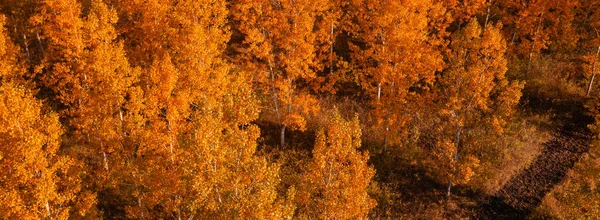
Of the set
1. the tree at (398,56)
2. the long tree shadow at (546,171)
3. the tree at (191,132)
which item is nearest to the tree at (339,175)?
the tree at (191,132)

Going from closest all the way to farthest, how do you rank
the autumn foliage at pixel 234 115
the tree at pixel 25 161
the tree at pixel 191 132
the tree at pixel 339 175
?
the tree at pixel 25 161, the tree at pixel 191 132, the autumn foliage at pixel 234 115, the tree at pixel 339 175

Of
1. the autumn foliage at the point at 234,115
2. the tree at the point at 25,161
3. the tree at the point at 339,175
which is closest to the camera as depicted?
the tree at the point at 25,161

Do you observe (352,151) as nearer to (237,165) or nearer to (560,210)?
(237,165)

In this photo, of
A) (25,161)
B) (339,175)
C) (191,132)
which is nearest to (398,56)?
(339,175)

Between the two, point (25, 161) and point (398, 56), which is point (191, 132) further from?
point (398, 56)

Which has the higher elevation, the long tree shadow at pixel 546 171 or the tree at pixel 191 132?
the tree at pixel 191 132

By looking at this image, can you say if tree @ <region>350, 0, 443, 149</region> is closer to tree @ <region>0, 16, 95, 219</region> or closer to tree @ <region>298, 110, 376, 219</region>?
tree @ <region>298, 110, 376, 219</region>

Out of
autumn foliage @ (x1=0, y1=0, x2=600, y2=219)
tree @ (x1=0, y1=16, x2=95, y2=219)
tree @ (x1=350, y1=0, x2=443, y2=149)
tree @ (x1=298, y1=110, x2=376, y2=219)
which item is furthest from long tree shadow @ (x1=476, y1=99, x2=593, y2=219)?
tree @ (x1=0, y1=16, x2=95, y2=219)

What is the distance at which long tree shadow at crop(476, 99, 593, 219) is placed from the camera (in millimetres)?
30016

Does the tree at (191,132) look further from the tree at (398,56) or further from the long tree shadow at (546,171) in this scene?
the long tree shadow at (546,171)

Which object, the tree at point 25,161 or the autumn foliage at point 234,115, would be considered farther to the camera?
the autumn foliage at point 234,115

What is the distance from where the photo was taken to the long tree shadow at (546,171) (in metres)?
30.0

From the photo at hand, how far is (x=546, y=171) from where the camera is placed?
3306 centimetres

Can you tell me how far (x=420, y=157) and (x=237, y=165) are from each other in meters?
19.2
